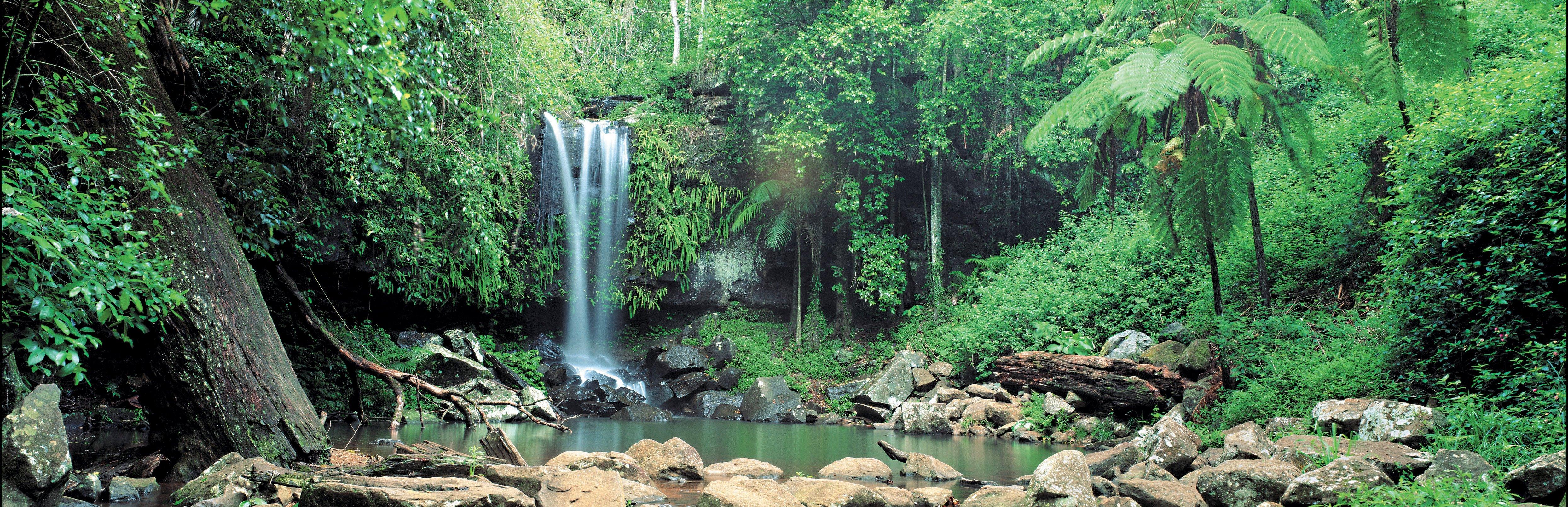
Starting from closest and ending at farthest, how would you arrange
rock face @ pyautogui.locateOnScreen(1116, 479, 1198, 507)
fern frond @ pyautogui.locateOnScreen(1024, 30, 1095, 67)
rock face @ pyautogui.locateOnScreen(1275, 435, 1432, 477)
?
rock face @ pyautogui.locateOnScreen(1275, 435, 1432, 477) → rock face @ pyautogui.locateOnScreen(1116, 479, 1198, 507) → fern frond @ pyautogui.locateOnScreen(1024, 30, 1095, 67)

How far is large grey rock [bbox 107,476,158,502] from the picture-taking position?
4668 mm

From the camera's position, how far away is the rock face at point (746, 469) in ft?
21.9

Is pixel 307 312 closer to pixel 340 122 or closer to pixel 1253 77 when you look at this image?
pixel 340 122

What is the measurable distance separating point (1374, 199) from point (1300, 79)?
8.87 metres

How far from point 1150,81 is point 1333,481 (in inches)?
144

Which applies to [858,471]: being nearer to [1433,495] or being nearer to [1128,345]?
[1433,495]

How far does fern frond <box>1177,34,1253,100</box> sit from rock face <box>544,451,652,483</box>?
19.4ft

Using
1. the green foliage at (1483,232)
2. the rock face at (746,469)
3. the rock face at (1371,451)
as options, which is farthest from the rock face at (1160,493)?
the rock face at (746,469)

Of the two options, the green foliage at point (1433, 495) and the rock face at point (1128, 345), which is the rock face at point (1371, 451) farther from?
the rock face at point (1128, 345)

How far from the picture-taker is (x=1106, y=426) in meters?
9.53

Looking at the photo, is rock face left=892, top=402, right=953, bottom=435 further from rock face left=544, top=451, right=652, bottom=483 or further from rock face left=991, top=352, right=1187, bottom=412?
rock face left=544, top=451, right=652, bottom=483

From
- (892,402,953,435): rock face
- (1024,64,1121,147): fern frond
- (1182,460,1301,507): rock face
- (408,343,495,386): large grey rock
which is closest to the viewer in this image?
(1182,460,1301,507): rock face

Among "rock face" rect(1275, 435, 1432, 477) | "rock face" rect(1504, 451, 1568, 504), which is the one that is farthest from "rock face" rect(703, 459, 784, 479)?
"rock face" rect(1504, 451, 1568, 504)

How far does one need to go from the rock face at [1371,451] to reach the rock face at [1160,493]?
815mm
